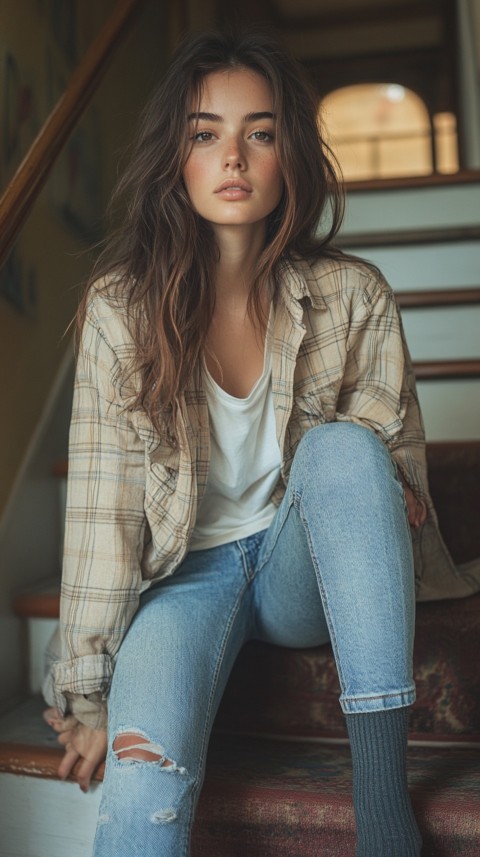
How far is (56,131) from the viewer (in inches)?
56.8

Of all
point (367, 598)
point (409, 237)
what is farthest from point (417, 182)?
point (367, 598)

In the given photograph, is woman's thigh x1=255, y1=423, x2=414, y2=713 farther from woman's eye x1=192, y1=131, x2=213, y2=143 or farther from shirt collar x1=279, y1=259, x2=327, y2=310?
woman's eye x1=192, y1=131, x2=213, y2=143

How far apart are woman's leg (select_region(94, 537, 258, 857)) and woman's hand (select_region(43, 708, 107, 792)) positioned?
0.16m

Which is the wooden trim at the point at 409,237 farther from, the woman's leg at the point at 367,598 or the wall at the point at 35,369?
the woman's leg at the point at 367,598

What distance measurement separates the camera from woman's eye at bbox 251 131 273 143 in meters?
1.13

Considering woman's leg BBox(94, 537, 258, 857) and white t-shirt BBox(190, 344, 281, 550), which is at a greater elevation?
white t-shirt BBox(190, 344, 281, 550)

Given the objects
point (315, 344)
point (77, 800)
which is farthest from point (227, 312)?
point (77, 800)

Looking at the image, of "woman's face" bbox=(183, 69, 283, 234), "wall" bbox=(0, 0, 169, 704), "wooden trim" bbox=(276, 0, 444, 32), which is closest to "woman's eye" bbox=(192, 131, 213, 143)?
"woman's face" bbox=(183, 69, 283, 234)

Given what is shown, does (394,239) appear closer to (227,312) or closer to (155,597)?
(227,312)

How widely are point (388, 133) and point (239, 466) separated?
5.35 m

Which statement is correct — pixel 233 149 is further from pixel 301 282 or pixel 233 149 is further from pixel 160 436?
pixel 160 436

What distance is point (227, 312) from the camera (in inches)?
48.3

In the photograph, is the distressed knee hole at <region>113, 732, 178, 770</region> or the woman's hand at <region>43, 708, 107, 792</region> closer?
the distressed knee hole at <region>113, 732, 178, 770</region>

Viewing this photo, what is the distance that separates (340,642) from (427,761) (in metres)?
0.32
